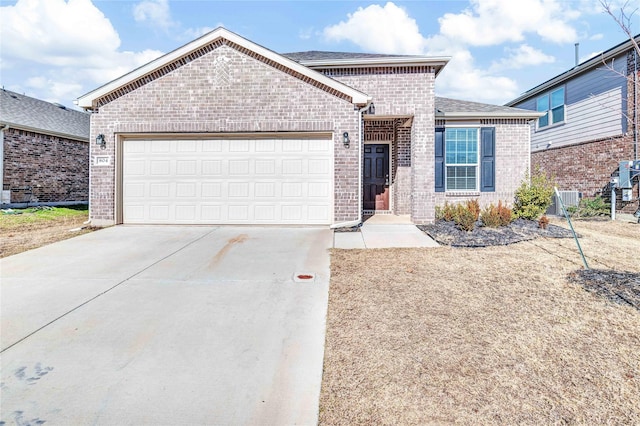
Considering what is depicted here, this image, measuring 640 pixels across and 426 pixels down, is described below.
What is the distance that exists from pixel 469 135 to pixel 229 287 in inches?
401

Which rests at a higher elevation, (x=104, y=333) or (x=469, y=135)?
(x=469, y=135)

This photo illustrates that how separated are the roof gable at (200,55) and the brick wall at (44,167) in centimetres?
773

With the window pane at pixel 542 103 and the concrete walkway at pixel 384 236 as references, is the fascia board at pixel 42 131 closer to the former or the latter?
the concrete walkway at pixel 384 236

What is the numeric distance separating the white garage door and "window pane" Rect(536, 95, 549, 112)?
559 inches

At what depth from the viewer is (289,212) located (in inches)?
384

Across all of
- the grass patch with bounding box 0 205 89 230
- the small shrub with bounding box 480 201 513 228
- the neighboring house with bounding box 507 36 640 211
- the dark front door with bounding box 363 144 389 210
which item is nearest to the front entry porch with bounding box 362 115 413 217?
the dark front door with bounding box 363 144 389 210

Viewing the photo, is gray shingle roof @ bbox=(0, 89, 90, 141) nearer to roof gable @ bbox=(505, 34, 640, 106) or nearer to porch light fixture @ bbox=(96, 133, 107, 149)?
porch light fixture @ bbox=(96, 133, 107, 149)

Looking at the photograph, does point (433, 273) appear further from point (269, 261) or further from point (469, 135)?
point (469, 135)

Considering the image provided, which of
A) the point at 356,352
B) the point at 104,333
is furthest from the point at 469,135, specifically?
the point at 104,333

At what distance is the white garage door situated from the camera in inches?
383

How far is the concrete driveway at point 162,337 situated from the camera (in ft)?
8.85

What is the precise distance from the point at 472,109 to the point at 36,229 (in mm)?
14593

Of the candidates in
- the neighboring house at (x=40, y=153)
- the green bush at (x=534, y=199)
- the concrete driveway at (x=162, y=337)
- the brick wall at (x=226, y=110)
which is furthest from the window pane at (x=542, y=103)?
the neighboring house at (x=40, y=153)

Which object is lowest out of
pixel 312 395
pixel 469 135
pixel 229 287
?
pixel 312 395
